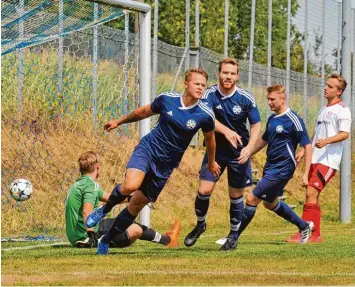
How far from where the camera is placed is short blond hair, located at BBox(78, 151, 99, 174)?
35.4ft

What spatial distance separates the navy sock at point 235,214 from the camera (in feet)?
36.2

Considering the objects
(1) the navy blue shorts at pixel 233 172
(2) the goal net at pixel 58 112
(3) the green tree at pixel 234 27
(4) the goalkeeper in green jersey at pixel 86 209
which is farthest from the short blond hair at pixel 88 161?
(3) the green tree at pixel 234 27

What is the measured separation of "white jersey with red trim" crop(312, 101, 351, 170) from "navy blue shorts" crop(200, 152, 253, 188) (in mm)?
1844

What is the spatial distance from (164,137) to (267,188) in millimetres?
2152

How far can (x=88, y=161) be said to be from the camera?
427 inches

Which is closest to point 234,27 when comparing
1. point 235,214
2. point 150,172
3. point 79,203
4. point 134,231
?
point 235,214

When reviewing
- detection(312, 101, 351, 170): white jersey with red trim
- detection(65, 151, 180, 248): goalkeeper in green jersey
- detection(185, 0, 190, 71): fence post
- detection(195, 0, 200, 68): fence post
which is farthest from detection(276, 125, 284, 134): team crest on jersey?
detection(195, 0, 200, 68): fence post

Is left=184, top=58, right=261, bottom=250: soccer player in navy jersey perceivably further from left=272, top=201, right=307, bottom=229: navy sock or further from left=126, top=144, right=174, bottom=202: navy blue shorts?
left=272, top=201, right=307, bottom=229: navy sock

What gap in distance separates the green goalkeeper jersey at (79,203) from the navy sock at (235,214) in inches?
55.7

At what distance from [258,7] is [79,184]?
45.0 ft

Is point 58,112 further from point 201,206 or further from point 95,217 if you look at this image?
point 95,217

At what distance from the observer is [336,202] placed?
74.8ft

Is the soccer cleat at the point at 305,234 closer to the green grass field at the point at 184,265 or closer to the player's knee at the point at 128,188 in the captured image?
the green grass field at the point at 184,265


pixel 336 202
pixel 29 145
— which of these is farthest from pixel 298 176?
pixel 29 145
